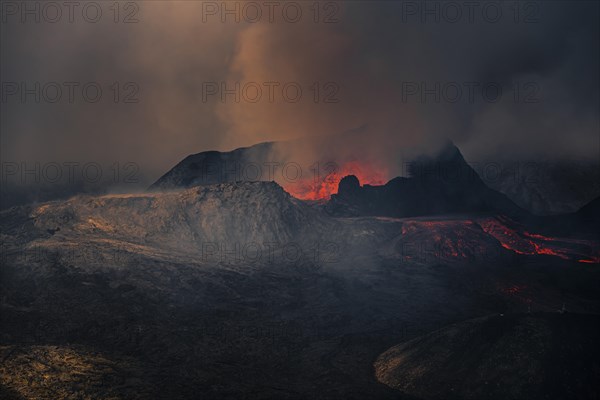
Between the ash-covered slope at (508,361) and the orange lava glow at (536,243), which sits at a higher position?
the ash-covered slope at (508,361)

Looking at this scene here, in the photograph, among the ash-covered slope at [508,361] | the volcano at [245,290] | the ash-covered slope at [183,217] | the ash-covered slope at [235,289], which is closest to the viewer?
the ash-covered slope at [508,361]

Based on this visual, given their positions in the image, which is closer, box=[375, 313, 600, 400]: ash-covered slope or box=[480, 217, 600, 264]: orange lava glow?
box=[375, 313, 600, 400]: ash-covered slope

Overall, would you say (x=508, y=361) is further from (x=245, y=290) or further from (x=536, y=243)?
(x=536, y=243)

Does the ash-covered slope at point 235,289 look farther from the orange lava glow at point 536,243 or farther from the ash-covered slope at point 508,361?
the ash-covered slope at point 508,361

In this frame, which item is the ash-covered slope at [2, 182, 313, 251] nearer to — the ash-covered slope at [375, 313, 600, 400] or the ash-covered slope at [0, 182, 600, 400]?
the ash-covered slope at [0, 182, 600, 400]

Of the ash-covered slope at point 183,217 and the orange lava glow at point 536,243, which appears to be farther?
the orange lava glow at point 536,243

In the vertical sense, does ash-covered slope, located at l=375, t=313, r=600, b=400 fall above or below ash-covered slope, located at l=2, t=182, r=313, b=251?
below

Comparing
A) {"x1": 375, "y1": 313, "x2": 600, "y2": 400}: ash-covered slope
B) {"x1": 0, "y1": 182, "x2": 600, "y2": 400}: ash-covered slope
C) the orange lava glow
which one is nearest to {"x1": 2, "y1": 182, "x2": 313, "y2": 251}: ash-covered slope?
{"x1": 0, "y1": 182, "x2": 600, "y2": 400}: ash-covered slope

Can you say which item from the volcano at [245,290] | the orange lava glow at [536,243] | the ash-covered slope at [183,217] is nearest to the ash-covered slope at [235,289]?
the volcano at [245,290]

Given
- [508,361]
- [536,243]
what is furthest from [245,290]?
[536,243]
